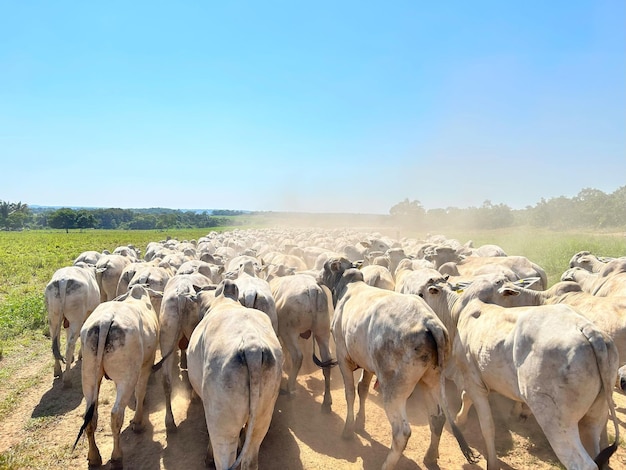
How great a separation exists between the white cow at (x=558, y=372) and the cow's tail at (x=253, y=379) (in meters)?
3.28

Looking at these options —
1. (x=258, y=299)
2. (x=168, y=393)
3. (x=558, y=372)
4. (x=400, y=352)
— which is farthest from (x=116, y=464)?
(x=558, y=372)

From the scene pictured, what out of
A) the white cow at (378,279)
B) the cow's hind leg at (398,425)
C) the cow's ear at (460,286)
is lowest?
the cow's hind leg at (398,425)

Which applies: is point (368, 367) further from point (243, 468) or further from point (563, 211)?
point (563, 211)

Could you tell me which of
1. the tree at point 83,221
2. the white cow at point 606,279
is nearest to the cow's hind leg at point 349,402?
the white cow at point 606,279

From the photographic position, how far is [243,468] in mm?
4660

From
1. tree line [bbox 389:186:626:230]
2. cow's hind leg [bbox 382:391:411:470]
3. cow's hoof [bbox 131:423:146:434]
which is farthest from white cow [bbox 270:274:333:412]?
tree line [bbox 389:186:626:230]

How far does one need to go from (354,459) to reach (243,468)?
96.1 inches

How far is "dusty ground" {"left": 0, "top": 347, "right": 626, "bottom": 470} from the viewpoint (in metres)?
6.16

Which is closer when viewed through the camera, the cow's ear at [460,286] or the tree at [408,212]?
the cow's ear at [460,286]

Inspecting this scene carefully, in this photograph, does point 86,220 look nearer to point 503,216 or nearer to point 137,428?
point 503,216

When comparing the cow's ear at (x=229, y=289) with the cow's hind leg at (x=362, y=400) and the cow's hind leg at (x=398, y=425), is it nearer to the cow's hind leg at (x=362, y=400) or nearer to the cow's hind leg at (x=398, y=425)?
the cow's hind leg at (x=362, y=400)

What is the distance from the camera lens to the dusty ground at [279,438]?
20.2 ft

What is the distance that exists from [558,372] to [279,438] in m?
4.78

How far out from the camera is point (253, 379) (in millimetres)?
4438
